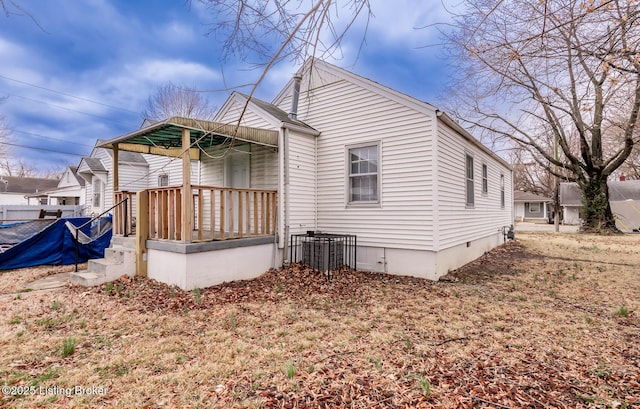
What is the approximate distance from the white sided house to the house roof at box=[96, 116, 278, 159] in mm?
26

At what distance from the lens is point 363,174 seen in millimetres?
7801

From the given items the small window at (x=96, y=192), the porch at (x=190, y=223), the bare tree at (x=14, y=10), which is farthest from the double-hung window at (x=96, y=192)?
the bare tree at (x=14, y=10)

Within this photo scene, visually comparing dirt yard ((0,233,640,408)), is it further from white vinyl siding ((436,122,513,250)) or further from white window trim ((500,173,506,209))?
white window trim ((500,173,506,209))

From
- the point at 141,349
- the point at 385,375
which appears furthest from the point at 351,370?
the point at 141,349

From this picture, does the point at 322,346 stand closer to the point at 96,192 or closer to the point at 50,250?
the point at 50,250

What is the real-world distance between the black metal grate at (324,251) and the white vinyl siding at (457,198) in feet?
6.99

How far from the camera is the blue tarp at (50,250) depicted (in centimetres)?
782

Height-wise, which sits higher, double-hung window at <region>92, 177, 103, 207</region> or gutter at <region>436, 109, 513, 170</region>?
gutter at <region>436, 109, 513, 170</region>

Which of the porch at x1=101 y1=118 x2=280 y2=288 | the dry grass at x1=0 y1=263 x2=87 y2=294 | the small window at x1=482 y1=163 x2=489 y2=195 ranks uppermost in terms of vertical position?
the small window at x1=482 y1=163 x2=489 y2=195

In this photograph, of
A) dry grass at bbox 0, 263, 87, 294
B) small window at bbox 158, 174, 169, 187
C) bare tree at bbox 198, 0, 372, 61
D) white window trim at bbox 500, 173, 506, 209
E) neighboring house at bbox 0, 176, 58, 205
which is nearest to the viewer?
bare tree at bbox 198, 0, 372, 61

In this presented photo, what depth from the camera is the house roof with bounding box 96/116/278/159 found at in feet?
18.6

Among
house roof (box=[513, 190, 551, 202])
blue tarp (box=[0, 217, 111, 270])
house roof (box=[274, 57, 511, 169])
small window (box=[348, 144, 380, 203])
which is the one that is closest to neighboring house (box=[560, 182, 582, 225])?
house roof (box=[513, 190, 551, 202])

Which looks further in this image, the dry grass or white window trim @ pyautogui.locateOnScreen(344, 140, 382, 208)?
white window trim @ pyautogui.locateOnScreen(344, 140, 382, 208)

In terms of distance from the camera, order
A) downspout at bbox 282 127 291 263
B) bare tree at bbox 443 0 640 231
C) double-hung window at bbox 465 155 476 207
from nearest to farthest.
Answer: bare tree at bbox 443 0 640 231, downspout at bbox 282 127 291 263, double-hung window at bbox 465 155 476 207
